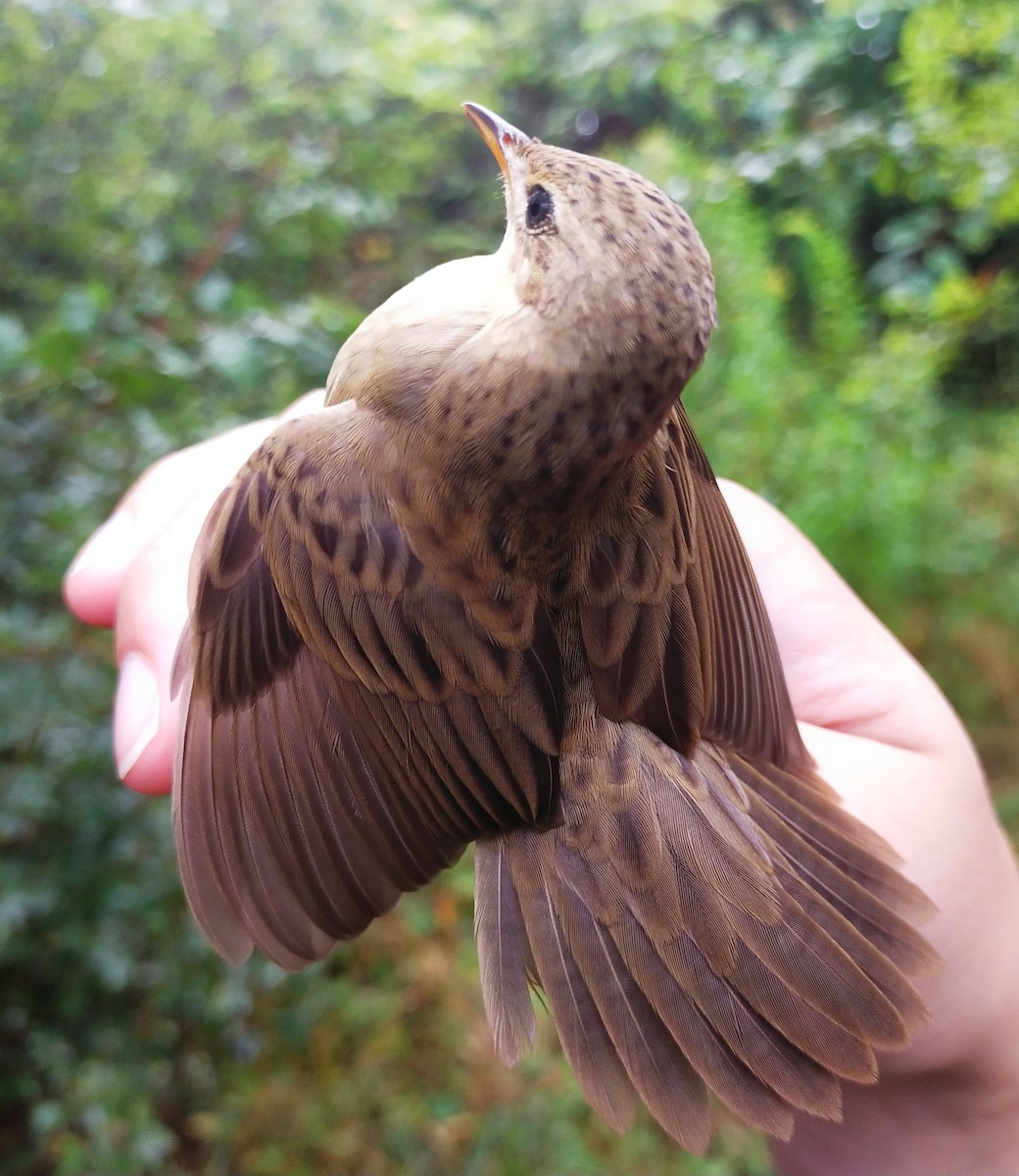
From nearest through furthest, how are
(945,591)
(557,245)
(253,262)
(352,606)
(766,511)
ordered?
(557,245) → (352,606) → (766,511) → (253,262) → (945,591)

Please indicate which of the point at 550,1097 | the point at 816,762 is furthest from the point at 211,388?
the point at 550,1097

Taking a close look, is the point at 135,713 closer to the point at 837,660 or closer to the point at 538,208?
the point at 538,208

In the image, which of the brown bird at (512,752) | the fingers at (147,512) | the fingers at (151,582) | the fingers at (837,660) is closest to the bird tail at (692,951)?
the brown bird at (512,752)

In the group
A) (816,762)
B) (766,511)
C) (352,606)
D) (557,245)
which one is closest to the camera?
(557,245)

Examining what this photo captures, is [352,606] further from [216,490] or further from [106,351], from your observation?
[106,351]

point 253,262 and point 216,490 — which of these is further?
point 253,262

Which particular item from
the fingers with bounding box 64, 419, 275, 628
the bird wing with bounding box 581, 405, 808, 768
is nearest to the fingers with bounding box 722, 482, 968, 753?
the bird wing with bounding box 581, 405, 808, 768

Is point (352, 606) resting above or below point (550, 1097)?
above

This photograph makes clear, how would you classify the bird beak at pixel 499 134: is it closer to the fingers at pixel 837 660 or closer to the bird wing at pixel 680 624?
the bird wing at pixel 680 624

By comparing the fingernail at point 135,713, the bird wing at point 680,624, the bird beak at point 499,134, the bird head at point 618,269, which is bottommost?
the fingernail at point 135,713
